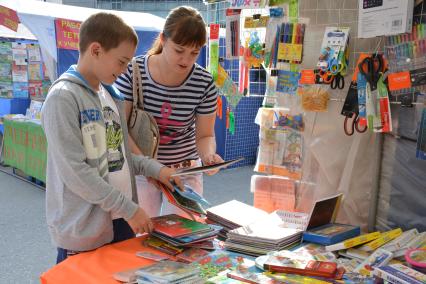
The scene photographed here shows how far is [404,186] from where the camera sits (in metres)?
1.54

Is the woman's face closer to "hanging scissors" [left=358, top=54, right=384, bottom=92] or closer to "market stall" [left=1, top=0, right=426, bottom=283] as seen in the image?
"market stall" [left=1, top=0, right=426, bottom=283]

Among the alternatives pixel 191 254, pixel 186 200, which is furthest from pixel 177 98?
pixel 191 254

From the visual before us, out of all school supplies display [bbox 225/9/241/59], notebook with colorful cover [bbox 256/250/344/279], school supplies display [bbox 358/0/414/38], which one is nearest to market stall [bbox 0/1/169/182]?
school supplies display [bbox 225/9/241/59]

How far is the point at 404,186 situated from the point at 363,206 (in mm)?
214

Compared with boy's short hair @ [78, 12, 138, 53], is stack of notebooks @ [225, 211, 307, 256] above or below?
below

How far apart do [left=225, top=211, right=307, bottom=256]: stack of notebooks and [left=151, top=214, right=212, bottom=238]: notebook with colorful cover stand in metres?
0.10

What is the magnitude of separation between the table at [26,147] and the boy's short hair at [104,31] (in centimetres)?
330

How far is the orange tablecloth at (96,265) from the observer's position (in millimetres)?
1185

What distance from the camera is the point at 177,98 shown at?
5.71 feet

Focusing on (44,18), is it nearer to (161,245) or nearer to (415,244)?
(161,245)

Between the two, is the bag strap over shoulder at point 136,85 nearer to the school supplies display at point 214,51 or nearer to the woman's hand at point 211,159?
the woman's hand at point 211,159

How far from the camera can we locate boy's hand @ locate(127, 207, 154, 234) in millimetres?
1303

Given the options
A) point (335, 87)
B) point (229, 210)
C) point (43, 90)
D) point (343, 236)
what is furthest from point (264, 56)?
point (43, 90)

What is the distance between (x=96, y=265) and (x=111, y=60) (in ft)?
2.03
